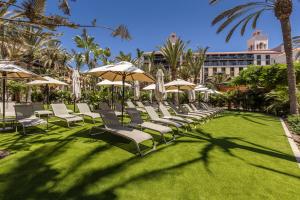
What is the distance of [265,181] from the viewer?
4508 millimetres

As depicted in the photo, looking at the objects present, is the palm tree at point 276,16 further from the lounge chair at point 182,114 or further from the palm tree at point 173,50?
the palm tree at point 173,50

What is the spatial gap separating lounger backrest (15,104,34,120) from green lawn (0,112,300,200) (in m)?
1.18

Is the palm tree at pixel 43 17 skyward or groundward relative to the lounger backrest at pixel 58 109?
skyward

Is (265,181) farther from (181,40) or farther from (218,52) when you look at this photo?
(218,52)

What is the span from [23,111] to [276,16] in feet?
53.9

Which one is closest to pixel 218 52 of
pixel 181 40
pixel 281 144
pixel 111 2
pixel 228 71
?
pixel 228 71

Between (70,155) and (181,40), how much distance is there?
21.3 metres

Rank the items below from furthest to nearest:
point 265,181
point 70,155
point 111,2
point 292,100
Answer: point 111,2
point 292,100
point 70,155
point 265,181

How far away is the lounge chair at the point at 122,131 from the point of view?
582 centimetres

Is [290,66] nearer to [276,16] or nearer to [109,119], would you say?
[276,16]

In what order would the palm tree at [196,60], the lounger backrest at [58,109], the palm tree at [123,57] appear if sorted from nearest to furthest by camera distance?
the lounger backrest at [58,109]
the palm tree at [196,60]
the palm tree at [123,57]

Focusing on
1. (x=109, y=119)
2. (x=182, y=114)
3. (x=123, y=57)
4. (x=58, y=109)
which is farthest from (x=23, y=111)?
(x=123, y=57)

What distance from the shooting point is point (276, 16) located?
14859 mm

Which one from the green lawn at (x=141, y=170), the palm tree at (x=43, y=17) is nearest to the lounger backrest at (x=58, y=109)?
the green lawn at (x=141, y=170)
